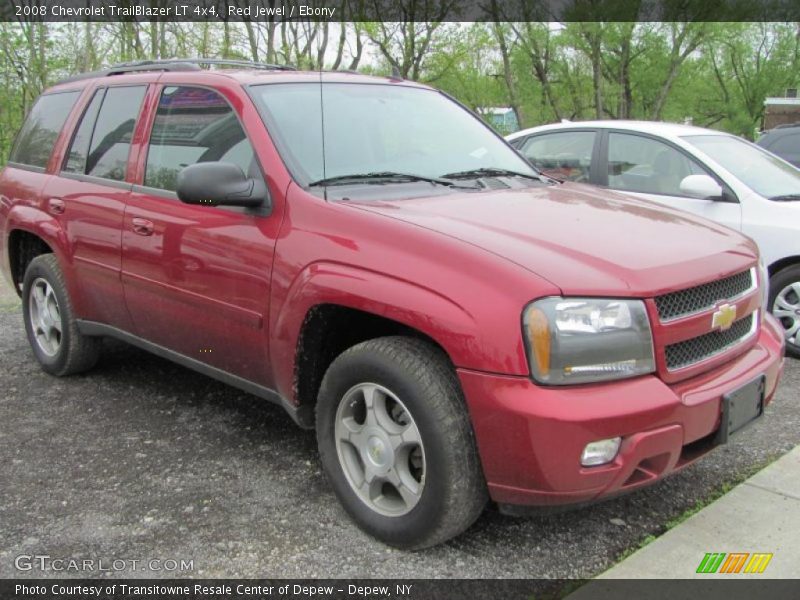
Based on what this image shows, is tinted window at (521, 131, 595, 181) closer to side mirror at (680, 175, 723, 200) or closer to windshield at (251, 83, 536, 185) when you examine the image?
side mirror at (680, 175, 723, 200)

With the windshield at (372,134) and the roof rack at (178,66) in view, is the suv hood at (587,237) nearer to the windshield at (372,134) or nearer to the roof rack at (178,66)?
the windshield at (372,134)

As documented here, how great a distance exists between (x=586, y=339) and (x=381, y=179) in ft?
4.45

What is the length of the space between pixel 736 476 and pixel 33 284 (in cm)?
426

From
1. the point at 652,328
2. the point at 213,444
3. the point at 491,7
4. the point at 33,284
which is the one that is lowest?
the point at 213,444

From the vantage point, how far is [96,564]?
2861 mm

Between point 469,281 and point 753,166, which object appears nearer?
point 469,281

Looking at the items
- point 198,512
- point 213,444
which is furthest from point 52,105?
point 198,512

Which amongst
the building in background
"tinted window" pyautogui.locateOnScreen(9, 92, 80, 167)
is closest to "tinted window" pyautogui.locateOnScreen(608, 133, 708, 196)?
"tinted window" pyautogui.locateOnScreen(9, 92, 80, 167)

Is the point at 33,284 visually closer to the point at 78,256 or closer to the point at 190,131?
the point at 78,256

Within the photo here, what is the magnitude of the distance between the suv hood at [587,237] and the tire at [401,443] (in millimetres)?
477

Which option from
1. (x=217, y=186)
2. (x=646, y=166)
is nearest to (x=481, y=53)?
(x=646, y=166)

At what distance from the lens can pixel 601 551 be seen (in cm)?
298

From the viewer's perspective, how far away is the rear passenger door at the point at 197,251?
3.34m

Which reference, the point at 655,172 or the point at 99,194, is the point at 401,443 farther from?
the point at 655,172
